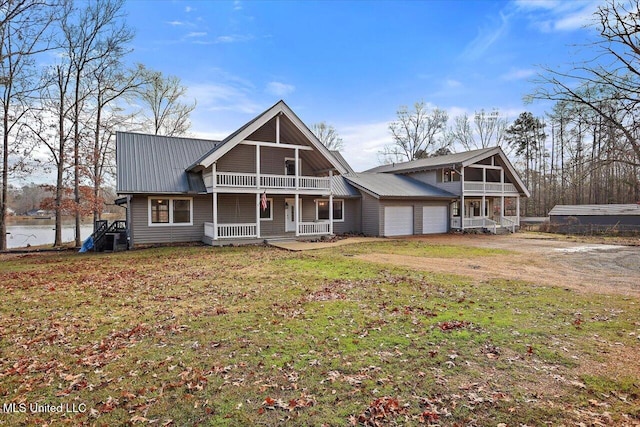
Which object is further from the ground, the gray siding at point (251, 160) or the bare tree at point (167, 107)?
the bare tree at point (167, 107)

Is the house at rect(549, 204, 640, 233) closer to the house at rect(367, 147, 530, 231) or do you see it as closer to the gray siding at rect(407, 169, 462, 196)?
the house at rect(367, 147, 530, 231)

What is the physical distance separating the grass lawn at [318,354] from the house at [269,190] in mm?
8421

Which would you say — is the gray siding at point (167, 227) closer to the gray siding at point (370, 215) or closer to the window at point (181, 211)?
the window at point (181, 211)

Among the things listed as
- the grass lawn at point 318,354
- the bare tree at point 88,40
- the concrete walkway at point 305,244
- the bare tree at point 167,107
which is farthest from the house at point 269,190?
the bare tree at point 167,107

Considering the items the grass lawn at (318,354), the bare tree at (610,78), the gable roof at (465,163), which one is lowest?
the grass lawn at (318,354)

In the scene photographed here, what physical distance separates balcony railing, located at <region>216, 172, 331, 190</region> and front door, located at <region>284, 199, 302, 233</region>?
1949 millimetres

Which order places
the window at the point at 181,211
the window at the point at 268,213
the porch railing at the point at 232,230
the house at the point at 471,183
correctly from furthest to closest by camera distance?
the house at the point at 471,183, the window at the point at 268,213, the window at the point at 181,211, the porch railing at the point at 232,230

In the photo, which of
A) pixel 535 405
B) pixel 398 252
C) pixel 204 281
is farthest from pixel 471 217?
pixel 535 405

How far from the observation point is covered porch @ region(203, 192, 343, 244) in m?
16.9

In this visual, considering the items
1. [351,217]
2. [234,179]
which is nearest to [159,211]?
[234,179]

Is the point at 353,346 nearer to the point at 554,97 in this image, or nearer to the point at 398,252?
the point at 554,97

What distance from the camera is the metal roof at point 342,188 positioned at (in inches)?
856

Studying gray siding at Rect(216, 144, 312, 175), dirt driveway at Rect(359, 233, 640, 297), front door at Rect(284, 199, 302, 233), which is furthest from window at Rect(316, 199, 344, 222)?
dirt driveway at Rect(359, 233, 640, 297)

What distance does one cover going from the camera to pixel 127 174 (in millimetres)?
16297
